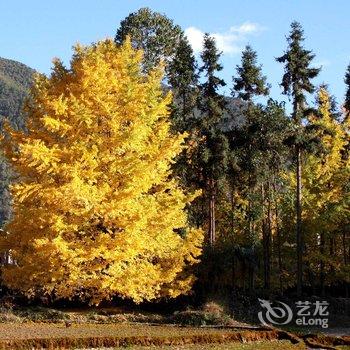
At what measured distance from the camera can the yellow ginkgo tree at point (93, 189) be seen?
19438 millimetres

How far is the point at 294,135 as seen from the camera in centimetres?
3200

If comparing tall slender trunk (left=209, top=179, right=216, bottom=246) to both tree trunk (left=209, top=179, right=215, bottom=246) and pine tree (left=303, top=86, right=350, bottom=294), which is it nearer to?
tree trunk (left=209, top=179, right=215, bottom=246)

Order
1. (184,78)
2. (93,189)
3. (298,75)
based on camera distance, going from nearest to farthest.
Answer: (93,189)
(298,75)
(184,78)

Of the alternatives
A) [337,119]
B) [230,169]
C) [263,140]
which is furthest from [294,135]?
[337,119]

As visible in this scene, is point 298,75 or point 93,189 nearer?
point 93,189

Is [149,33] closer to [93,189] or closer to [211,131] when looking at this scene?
[211,131]

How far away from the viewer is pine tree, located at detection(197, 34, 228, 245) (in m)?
37.8

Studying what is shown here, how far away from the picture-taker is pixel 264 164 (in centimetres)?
4016

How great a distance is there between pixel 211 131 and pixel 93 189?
65.2ft

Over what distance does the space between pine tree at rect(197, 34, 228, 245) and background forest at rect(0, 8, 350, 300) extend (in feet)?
0.25

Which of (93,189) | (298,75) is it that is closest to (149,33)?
(298,75)

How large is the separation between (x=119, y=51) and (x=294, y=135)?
13471mm

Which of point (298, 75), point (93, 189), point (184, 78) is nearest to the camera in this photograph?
point (93, 189)

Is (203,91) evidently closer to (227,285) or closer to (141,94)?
(227,285)
